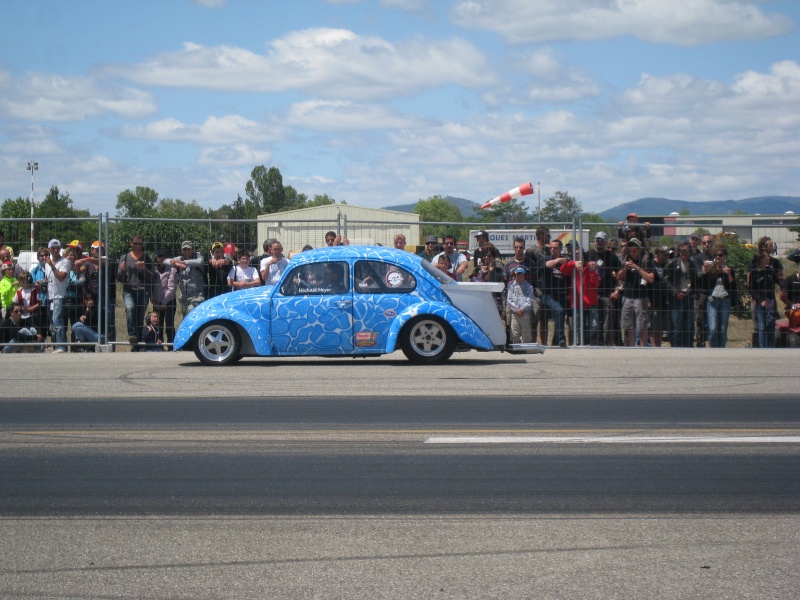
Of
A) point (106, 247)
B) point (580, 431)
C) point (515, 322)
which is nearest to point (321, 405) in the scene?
point (580, 431)

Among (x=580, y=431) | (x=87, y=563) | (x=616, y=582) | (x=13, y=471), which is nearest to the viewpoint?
(x=616, y=582)

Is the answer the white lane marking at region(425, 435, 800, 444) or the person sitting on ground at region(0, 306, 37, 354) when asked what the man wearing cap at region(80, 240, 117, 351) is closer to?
the person sitting on ground at region(0, 306, 37, 354)

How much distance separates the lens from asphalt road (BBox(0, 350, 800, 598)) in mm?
4805

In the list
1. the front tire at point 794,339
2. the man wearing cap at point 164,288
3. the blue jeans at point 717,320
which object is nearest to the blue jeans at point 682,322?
the blue jeans at point 717,320

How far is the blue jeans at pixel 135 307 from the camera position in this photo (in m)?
15.8

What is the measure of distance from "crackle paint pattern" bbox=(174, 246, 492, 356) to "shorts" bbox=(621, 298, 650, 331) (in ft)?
11.8

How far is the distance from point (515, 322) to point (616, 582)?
1130cm

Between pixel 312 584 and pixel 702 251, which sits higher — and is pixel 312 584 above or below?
below

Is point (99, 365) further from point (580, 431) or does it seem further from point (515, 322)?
point (580, 431)

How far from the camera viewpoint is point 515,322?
52.2 ft

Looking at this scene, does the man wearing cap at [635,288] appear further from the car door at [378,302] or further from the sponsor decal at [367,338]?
the sponsor decal at [367,338]

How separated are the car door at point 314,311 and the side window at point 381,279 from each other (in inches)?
7.1

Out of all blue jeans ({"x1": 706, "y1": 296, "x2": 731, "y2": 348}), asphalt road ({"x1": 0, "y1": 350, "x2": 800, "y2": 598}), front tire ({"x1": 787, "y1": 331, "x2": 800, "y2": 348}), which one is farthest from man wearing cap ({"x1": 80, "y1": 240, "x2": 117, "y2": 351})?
front tire ({"x1": 787, "y1": 331, "x2": 800, "y2": 348})

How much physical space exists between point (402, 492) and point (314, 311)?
7.30 metres
